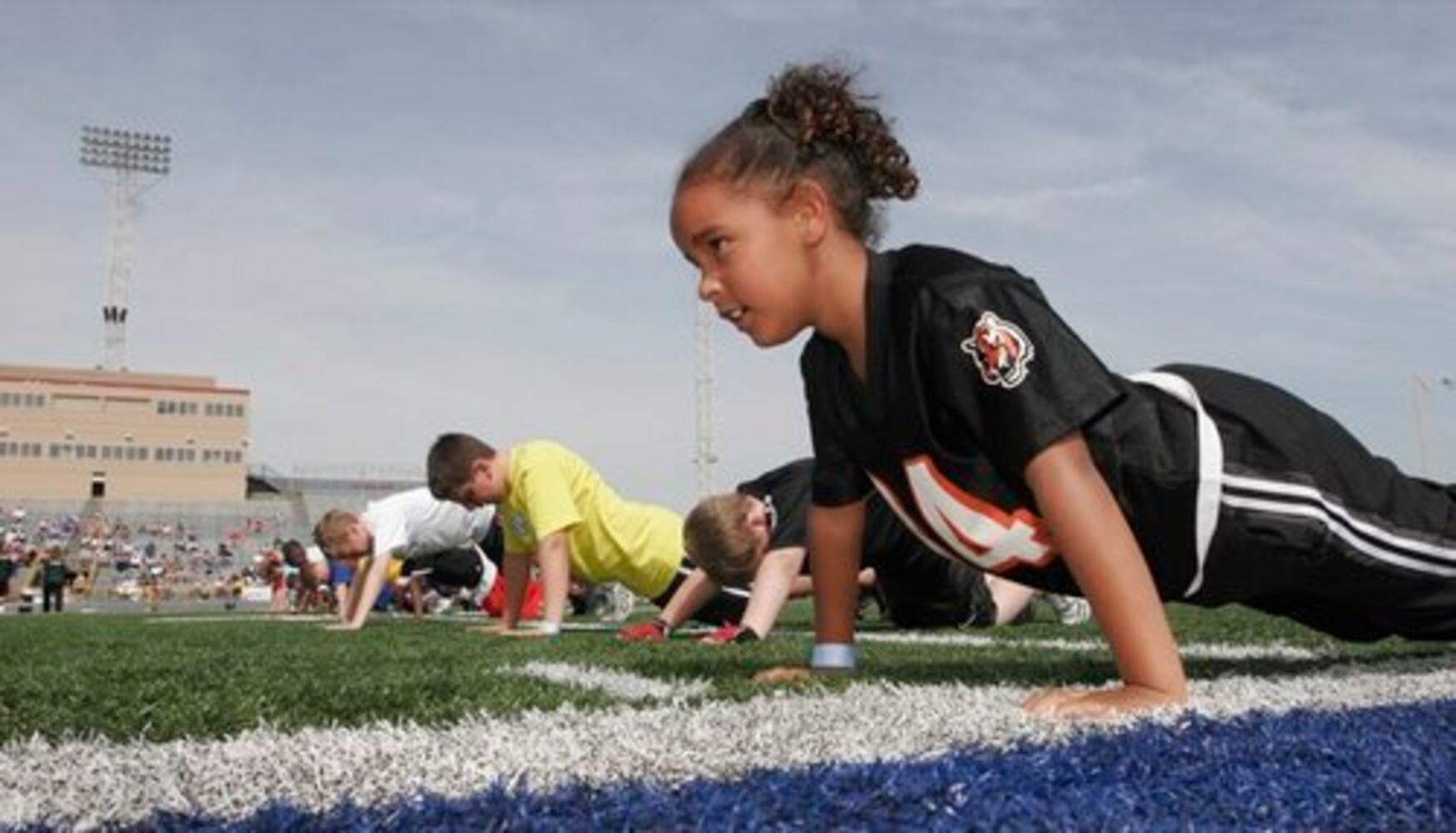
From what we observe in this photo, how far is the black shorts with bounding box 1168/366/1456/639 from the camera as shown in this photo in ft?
10.1

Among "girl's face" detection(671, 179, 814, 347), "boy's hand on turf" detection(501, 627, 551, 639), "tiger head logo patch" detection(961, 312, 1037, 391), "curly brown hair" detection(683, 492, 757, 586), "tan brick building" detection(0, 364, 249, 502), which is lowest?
"boy's hand on turf" detection(501, 627, 551, 639)

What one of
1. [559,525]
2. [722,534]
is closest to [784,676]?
[722,534]

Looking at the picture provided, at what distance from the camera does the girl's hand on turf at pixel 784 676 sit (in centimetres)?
318

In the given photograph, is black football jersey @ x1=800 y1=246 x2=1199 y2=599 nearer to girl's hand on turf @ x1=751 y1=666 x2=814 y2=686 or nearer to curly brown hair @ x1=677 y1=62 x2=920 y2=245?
curly brown hair @ x1=677 y1=62 x2=920 y2=245

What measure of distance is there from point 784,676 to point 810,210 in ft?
3.84

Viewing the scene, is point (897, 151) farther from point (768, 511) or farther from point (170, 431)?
Result: point (170, 431)

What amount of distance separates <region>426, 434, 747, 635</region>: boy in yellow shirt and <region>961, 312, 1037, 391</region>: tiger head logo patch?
4821mm

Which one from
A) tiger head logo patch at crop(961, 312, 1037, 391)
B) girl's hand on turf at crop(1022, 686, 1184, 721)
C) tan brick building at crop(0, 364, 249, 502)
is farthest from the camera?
tan brick building at crop(0, 364, 249, 502)

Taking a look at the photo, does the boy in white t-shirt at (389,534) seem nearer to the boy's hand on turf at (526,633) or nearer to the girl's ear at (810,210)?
the boy's hand on turf at (526,633)

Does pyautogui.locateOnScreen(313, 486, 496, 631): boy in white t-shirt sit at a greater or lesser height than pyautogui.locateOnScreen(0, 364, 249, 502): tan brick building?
lesser

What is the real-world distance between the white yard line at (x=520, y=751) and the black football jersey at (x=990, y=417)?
0.43 m

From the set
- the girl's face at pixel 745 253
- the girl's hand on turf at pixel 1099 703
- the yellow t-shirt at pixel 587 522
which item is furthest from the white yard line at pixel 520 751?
the yellow t-shirt at pixel 587 522

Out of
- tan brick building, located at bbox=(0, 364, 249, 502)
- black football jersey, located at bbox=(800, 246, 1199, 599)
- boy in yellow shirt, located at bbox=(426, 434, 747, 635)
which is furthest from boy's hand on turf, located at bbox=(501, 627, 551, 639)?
tan brick building, located at bbox=(0, 364, 249, 502)

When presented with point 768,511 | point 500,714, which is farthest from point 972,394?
point 768,511
